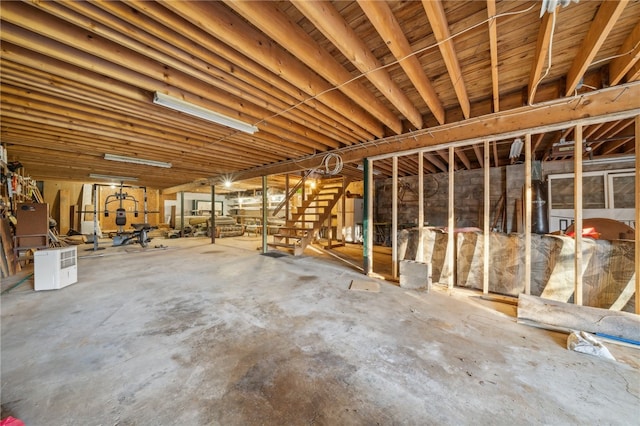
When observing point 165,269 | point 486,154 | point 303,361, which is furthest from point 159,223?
point 486,154

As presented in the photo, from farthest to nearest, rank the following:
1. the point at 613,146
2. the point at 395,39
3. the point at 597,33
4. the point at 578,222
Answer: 1. the point at 613,146
2. the point at 578,222
3. the point at 395,39
4. the point at 597,33

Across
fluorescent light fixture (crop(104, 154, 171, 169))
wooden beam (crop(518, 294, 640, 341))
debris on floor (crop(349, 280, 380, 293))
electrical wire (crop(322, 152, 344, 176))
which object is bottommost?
debris on floor (crop(349, 280, 380, 293))

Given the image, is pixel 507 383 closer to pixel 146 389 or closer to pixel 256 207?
pixel 146 389

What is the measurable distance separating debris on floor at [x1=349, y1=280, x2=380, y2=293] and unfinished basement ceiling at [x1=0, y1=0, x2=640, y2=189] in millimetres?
2579

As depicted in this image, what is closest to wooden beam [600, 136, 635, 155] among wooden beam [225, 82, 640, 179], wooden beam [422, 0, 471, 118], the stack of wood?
wooden beam [225, 82, 640, 179]

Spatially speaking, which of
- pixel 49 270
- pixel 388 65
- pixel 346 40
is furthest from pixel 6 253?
pixel 388 65

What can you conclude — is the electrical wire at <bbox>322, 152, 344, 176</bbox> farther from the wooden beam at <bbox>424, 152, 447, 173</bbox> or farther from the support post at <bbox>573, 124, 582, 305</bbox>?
the support post at <bbox>573, 124, 582, 305</bbox>

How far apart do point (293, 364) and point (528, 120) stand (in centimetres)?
399

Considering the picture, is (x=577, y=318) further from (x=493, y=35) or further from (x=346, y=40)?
(x=346, y=40)

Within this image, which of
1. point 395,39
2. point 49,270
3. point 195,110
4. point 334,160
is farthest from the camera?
point 334,160

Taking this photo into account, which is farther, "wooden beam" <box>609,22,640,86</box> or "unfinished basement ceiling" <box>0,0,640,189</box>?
"wooden beam" <box>609,22,640,86</box>

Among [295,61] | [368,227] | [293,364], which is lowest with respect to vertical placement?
[293,364]

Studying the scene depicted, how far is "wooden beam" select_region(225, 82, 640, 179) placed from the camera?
7.98 feet

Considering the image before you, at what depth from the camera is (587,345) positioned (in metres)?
1.93
